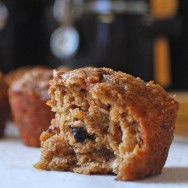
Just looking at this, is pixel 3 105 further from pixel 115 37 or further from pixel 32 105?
pixel 115 37

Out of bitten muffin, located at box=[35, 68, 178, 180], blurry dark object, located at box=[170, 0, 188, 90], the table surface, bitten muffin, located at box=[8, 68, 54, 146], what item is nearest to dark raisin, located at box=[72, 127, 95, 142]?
bitten muffin, located at box=[35, 68, 178, 180]

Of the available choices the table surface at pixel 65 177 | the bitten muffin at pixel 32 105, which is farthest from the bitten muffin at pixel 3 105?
the table surface at pixel 65 177


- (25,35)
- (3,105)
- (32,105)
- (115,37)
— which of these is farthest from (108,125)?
(25,35)

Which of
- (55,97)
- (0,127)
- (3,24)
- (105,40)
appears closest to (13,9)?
(3,24)

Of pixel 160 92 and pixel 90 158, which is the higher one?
pixel 160 92

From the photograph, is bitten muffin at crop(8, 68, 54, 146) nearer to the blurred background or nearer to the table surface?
the table surface

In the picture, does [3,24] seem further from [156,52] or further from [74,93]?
[74,93]
